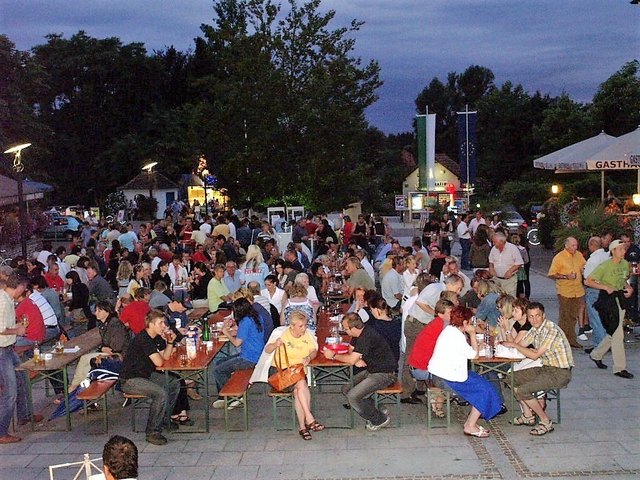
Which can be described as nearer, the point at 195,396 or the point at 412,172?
the point at 195,396

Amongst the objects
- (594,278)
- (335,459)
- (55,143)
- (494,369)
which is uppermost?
(55,143)

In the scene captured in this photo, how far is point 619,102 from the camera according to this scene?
119 feet

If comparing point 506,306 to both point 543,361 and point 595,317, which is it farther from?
point 595,317

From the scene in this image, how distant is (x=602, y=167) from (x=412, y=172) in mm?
46525

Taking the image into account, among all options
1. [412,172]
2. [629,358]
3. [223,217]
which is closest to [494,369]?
[629,358]

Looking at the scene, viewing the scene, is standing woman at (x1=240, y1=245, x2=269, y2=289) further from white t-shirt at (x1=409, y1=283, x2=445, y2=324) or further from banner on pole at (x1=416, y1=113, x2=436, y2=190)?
banner on pole at (x1=416, y1=113, x2=436, y2=190)

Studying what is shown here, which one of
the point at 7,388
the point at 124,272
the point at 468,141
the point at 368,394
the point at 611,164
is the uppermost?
the point at 468,141

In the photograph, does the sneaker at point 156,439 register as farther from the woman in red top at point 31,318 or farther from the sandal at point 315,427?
the woman in red top at point 31,318

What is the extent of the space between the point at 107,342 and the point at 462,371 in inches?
155

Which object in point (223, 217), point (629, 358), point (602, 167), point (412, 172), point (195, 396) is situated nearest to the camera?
point (195, 396)

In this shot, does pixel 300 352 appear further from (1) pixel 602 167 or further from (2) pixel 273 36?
(2) pixel 273 36

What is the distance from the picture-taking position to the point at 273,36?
27.0 metres

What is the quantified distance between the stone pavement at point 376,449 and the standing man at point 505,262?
12.4 feet

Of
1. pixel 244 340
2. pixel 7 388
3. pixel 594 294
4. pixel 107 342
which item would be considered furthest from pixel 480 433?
pixel 7 388
